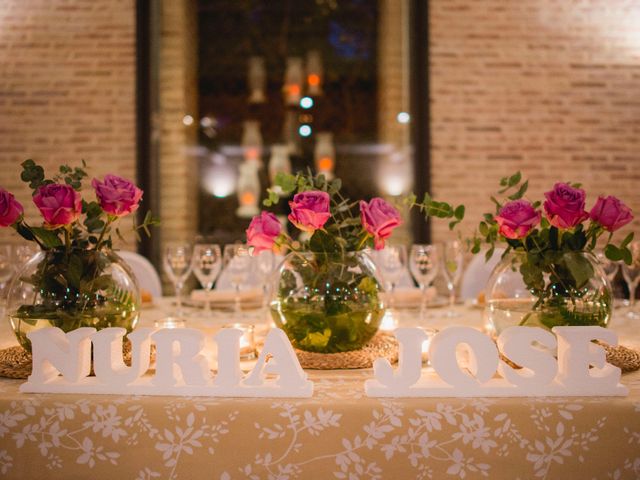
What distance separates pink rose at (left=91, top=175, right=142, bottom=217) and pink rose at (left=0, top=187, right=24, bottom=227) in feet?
0.46

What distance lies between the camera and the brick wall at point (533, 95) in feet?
15.6

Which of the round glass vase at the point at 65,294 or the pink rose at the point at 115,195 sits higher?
the pink rose at the point at 115,195

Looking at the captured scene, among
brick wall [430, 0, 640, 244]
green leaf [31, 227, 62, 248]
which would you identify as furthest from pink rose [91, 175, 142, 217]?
brick wall [430, 0, 640, 244]

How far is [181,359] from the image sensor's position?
1.07 meters

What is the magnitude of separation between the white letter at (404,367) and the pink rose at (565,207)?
0.35m

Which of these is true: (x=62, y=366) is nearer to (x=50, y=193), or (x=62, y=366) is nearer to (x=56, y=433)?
(x=56, y=433)

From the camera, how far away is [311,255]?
1.29 m

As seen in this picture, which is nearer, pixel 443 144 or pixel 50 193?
pixel 50 193

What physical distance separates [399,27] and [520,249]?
3.99 meters

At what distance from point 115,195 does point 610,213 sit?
91 cm

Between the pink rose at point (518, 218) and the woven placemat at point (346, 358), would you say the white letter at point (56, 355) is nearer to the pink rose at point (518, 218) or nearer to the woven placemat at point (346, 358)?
the woven placemat at point (346, 358)

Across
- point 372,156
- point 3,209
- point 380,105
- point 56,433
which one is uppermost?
point 380,105

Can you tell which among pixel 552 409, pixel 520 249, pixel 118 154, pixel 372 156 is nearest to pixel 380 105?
pixel 372 156

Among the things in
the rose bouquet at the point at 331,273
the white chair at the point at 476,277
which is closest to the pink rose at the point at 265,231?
the rose bouquet at the point at 331,273
